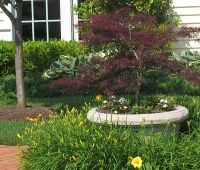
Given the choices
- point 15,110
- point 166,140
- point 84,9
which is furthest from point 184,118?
point 84,9

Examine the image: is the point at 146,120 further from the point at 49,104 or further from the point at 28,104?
the point at 28,104

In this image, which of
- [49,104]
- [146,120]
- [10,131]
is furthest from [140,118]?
[49,104]

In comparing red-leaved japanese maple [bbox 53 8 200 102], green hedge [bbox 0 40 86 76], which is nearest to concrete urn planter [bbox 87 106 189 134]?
red-leaved japanese maple [bbox 53 8 200 102]

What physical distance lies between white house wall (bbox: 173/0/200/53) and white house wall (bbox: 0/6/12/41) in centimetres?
398

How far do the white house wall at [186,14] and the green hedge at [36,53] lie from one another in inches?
101

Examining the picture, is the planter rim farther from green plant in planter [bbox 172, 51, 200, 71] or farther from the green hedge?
the green hedge

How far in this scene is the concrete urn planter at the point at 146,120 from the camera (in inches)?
227

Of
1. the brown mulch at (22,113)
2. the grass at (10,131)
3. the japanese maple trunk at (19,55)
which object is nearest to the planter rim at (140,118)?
the grass at (10,131)

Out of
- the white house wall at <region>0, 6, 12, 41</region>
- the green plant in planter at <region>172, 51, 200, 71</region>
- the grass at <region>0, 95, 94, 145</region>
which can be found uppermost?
the white house wall at <region>0, 6, 12, 41</region>

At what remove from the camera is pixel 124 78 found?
649 centimetres

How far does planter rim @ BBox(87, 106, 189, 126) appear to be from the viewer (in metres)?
5.77

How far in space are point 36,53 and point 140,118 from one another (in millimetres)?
7093

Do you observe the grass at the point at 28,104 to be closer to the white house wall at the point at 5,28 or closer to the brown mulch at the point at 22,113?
the brown mulch at the point at 22,113

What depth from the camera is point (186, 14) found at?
13.4 metres
